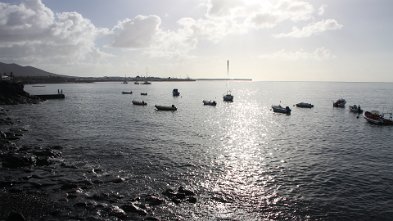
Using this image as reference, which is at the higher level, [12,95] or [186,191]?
[12,95]

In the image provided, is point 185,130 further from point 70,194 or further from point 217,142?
point 70,194

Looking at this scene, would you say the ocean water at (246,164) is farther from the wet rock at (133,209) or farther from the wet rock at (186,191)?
the wet rock at (133,209)

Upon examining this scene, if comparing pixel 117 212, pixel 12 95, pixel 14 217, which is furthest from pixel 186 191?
pixel 12 95

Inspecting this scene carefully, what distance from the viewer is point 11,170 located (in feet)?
103

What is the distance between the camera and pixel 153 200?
25.2 metres

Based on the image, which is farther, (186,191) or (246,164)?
(246,164)

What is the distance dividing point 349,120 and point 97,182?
72.2m

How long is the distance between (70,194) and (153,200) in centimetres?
711

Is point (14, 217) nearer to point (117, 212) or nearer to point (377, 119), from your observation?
point (117, 212)

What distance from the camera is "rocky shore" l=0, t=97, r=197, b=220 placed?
22594mm

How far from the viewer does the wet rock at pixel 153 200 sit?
81.4ft

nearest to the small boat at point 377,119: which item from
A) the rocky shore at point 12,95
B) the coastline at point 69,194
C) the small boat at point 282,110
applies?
the small boat at point 282,110

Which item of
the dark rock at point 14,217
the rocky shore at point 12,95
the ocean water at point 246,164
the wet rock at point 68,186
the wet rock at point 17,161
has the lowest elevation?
the ocean water at point 246,164

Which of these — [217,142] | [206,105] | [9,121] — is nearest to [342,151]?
[217,142]
